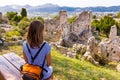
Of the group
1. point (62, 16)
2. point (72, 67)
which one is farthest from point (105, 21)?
point (72, 67)

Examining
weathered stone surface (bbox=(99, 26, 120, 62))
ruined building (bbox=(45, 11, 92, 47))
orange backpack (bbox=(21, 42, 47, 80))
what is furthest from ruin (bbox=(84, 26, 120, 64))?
orange backpack (bbox=(21, 42, 47, 80))

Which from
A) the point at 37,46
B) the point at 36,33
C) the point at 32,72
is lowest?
the point at 32,72

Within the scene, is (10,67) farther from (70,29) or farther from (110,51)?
(70,29)

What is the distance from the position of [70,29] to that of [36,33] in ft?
69.2

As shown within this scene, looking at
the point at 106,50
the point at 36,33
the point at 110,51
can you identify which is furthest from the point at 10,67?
the point at 110,51

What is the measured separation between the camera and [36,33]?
445 centimetres

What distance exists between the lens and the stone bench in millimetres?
4926

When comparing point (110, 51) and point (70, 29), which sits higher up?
point (70, 29)

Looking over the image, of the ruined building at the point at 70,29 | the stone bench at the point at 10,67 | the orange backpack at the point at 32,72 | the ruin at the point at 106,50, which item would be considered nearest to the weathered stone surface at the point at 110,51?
the ruin at the point at 106,50

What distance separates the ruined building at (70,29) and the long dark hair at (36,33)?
59.8ft

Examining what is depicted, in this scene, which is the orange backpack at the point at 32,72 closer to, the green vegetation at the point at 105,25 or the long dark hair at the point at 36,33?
the long dark hair at the point at 36,33

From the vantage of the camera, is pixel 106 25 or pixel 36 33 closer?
pixel 36 33

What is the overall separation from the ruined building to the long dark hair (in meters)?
18.2

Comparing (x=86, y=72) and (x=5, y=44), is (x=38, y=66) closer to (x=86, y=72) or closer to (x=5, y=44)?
(x=86, y=72)
